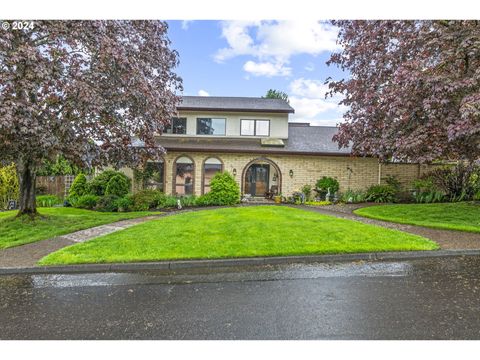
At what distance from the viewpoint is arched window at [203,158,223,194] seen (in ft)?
55.4

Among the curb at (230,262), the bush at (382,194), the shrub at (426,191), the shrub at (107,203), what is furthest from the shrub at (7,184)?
the shrub at (426,191)

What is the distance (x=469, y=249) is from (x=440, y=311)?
3862 mm

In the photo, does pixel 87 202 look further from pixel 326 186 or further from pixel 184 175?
pixel 326 186

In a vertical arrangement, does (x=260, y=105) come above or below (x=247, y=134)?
above

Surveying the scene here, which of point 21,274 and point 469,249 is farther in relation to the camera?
point 469,249

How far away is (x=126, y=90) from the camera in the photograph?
8.34 meters

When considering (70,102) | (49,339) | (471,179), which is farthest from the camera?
(471,179)

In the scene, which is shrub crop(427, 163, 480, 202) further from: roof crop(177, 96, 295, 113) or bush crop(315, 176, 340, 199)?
roof crop(177, 96, 295, 113)

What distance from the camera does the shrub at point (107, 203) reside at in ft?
45.0

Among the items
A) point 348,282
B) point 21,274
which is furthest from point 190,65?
point 348,282

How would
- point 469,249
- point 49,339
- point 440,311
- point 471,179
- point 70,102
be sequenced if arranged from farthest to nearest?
point 471,179
point 70,102
point 469,249
point 440,311
point 49,339

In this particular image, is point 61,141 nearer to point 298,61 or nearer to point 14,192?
point 14,192

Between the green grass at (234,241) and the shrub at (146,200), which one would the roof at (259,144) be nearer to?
the shrub at (146,200)

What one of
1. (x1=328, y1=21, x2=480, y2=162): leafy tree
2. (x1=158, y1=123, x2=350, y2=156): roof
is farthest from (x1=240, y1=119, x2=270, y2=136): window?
(x1=328, y1=21, x2=480, y2=162): leafy tree
